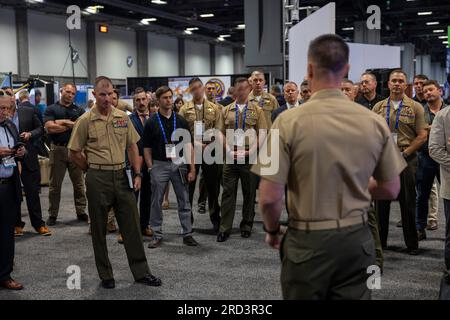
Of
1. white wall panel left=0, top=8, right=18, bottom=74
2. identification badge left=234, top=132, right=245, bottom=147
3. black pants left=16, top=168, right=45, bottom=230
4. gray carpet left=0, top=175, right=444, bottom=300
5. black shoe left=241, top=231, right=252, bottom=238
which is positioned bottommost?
gray carpet left=0, top=175, right=444, bottom=300

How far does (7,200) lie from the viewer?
3967mm

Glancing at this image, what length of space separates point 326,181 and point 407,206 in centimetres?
303

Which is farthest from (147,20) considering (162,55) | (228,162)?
(228,162)

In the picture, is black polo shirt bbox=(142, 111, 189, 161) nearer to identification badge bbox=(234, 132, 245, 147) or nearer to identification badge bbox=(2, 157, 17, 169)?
identification badge bbox=(234, 132, 245, 147)

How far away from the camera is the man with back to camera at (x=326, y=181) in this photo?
1.89 m

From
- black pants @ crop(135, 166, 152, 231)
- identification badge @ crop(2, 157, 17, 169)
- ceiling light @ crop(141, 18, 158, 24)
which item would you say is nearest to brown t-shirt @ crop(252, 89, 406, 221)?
identification badge @ crop(2, 157, 17, 169)

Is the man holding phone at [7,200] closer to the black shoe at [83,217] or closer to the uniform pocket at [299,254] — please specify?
the black shoe at [83,217]

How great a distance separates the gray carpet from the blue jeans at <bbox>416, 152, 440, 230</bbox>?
220 mm

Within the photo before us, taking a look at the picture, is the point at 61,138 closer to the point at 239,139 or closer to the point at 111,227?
the point at 111,227

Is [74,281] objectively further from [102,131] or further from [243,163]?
[243,163]

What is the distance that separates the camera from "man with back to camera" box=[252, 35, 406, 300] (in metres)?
1.89

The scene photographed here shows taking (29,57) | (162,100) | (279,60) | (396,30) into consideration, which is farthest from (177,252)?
(396,30)

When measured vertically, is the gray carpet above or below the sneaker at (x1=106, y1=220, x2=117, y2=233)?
below

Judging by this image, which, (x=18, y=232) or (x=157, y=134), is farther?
(x=18, y=232)
